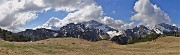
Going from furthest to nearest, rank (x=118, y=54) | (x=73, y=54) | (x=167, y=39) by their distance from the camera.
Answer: (x=167, y=39) → (x=118, y=54) → (x=73, y=54)

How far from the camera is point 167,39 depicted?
137750 millimetres

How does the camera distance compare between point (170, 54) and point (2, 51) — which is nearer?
point (2, 51)

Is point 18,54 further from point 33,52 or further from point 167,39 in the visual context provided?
point 167,39

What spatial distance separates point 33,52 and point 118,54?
18517 mm

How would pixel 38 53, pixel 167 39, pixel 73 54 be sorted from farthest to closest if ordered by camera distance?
1. pixel 167 39
2. pixel 73 54
3. pixel 38 53

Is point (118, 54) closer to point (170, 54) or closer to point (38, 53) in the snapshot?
point (170, 54)

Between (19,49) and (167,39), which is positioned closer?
(19,49)

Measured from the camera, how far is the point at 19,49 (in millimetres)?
58531

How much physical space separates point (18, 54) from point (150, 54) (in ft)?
95.3

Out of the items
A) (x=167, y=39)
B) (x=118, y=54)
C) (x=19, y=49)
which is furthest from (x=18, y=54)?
(x=167, y=39)

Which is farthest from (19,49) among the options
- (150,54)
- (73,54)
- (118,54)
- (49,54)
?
(150,54)

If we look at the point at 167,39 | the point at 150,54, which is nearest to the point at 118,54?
the point at 150,54

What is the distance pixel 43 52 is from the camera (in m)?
60.1

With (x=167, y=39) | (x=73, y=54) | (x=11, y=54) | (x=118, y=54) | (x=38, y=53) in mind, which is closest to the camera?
(x=11, y=54)
